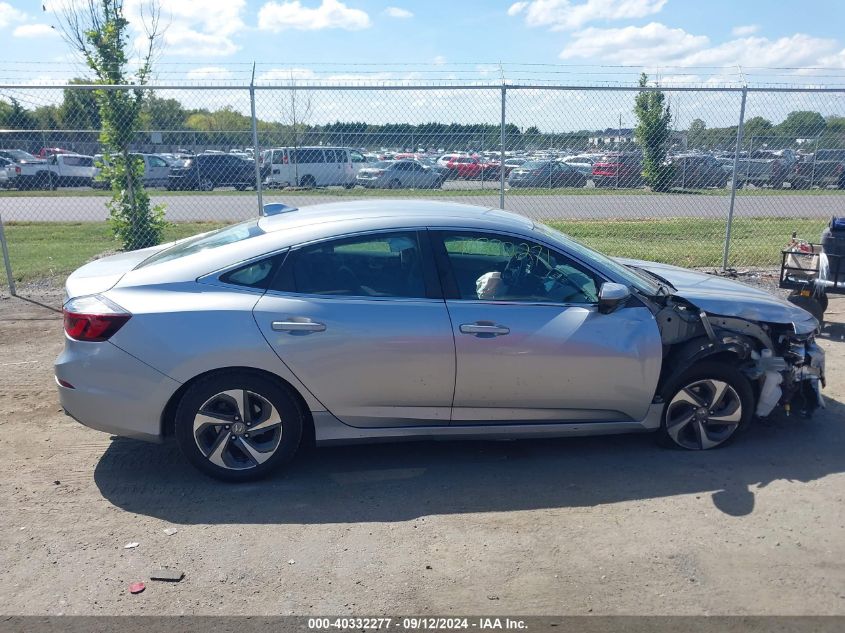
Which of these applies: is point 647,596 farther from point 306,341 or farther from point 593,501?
point 306,341

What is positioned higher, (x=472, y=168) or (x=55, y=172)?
(x=472, y=168)

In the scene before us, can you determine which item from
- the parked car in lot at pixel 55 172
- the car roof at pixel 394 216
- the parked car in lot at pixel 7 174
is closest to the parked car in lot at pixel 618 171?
the car roof at pixel 394 216

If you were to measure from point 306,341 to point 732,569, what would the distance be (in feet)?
8.24

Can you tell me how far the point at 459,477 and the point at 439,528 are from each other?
588 millimetres

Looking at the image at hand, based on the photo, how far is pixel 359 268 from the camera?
171 inches

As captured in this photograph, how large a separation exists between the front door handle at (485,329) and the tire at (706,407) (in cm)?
117

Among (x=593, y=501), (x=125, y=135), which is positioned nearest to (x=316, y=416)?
Answer: (x=593, y=501)

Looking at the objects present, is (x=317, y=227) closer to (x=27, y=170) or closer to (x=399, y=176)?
(x=399, y=176)

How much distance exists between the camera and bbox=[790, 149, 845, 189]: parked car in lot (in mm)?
12242

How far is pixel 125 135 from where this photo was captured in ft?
34.2

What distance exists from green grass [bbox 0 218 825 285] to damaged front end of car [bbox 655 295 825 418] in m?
5.79

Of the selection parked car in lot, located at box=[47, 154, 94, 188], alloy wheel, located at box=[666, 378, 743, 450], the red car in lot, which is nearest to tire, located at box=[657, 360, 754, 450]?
alloy wheel, located at box=[666, 378, 743, 450]

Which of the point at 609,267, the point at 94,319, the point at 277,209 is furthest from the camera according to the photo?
the point at 277,209

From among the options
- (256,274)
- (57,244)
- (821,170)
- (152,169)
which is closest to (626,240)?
(821,170)
